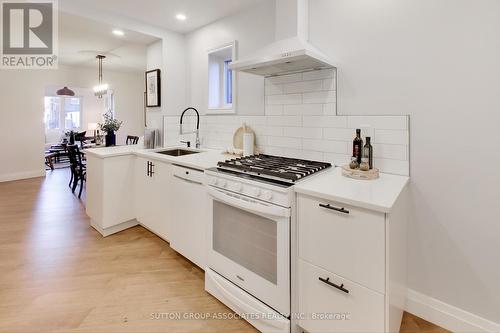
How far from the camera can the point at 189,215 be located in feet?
7.49

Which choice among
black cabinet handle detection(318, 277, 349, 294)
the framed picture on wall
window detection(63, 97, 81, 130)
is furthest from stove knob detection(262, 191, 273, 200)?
window detection(63, 97, 81, 130)

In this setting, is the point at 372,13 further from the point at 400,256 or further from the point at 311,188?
the point at 400,256

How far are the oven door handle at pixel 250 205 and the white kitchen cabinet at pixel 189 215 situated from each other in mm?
195

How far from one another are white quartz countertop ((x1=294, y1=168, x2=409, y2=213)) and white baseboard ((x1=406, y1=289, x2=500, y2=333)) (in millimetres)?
816

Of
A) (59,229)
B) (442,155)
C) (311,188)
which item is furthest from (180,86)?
(442,155)

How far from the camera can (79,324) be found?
5.62 feet

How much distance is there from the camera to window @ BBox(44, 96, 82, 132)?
30.2 ft

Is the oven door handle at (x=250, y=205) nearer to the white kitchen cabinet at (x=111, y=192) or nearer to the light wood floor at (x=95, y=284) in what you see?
the light wood floor at (x=95, y=284)

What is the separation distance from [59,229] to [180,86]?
2293 millimetres

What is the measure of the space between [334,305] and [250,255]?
0.56 m

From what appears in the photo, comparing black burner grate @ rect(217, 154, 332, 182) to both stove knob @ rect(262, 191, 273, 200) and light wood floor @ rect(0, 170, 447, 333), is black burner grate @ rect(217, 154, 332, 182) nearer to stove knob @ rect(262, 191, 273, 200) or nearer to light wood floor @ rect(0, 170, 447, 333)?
stove knob @ rect(262, 191, 273, 200)

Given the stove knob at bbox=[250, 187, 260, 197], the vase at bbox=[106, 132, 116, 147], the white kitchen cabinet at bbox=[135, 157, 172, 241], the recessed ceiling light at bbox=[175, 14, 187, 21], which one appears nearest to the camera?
the stove knob at bbox=[250, 187, 260, 197]

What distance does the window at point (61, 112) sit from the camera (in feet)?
30.2

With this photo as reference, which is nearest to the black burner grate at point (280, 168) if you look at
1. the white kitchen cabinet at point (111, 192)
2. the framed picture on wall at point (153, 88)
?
the white kitchen cabinet at point (111, 192)
